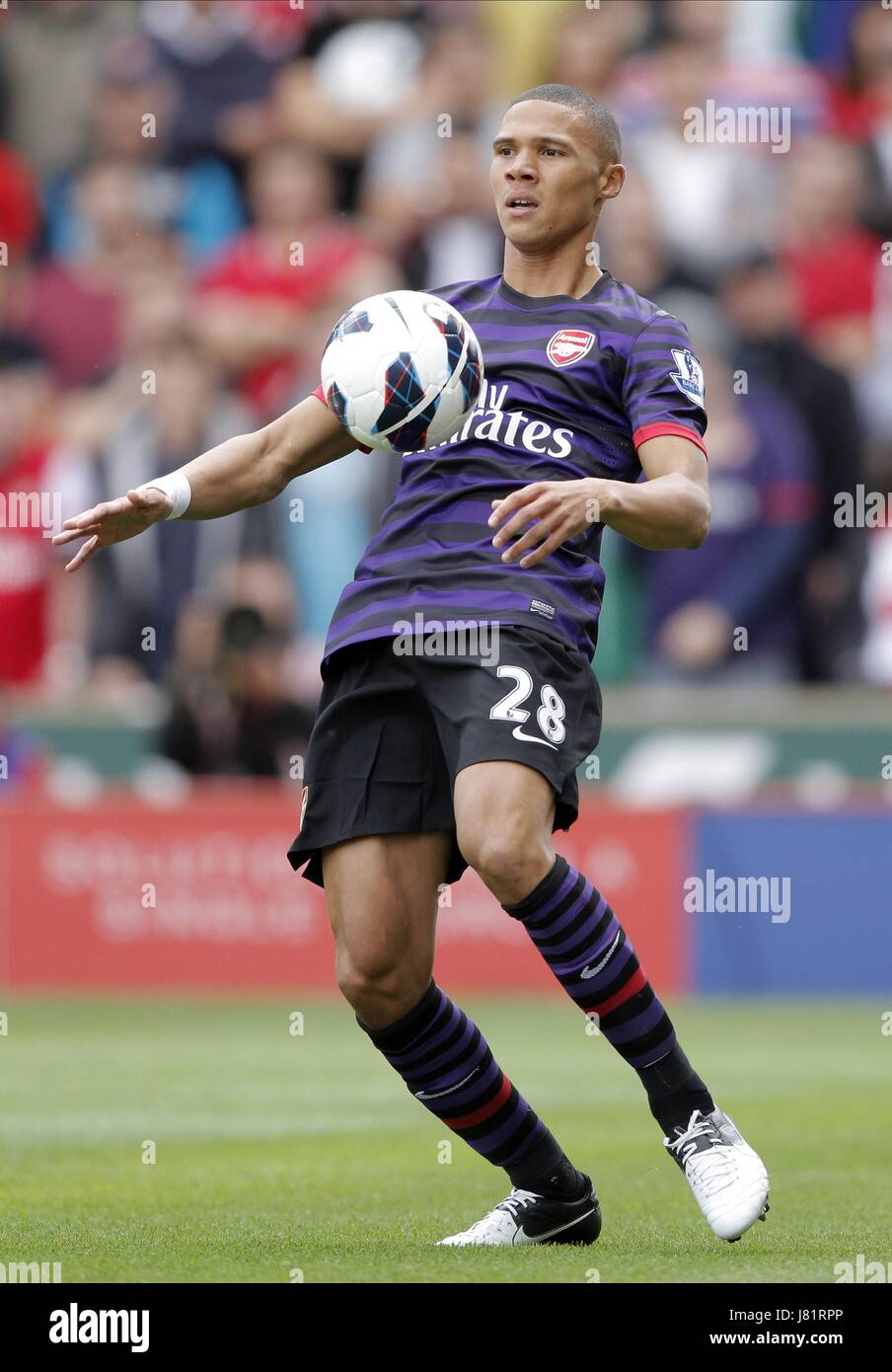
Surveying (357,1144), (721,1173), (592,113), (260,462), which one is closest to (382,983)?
(721,1173)

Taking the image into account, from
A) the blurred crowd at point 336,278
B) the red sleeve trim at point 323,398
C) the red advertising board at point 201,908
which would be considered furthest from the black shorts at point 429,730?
the blurred crowd at point 336,278

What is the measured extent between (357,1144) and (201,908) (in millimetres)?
5132

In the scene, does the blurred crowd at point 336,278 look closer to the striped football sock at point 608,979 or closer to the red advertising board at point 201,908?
the red advertising board at point 201,908

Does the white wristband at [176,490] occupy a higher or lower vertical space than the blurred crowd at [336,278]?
lower

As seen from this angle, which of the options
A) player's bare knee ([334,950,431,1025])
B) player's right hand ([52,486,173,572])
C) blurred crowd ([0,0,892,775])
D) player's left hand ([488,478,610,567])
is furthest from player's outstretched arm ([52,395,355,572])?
blurred crowd ([0,0,892,775])

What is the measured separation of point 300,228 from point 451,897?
5188mm

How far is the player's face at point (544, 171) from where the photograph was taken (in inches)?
224

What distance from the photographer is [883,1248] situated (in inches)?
211

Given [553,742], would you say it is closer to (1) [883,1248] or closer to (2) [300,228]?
(1) [883,1248]

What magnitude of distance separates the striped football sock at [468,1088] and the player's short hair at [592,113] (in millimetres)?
2152

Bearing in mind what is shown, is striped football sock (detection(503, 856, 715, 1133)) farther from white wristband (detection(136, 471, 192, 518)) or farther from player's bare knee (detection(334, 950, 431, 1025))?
white wristband (detection(136, 471, 192, 518))

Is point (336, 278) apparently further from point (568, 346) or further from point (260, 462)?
point (568, 346)

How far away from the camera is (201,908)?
12766mm
